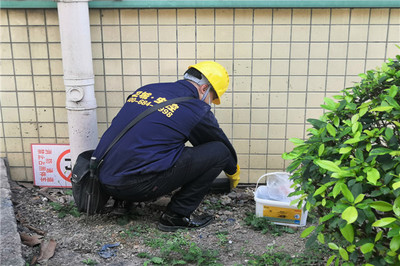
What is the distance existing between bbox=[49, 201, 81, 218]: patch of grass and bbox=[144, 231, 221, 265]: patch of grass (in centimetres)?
90

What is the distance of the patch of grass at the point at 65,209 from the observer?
4008mm

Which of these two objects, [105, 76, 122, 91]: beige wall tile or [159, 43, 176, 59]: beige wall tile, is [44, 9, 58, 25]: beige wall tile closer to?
[105, 76, 122, 91]: beige wall tile

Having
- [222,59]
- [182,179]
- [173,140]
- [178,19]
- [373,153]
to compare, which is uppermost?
[178,19]

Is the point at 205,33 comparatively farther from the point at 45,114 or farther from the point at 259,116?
the point at 45,114

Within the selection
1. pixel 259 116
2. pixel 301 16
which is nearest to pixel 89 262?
pixel 259 116

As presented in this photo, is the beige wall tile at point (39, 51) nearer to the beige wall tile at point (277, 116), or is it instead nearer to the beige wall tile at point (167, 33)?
the beige wall tile at point (167, 33)

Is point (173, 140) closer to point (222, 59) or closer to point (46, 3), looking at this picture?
point (222, 59)

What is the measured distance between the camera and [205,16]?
14.1 feet

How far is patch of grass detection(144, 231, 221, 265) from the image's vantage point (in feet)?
10.6

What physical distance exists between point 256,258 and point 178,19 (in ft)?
8.10

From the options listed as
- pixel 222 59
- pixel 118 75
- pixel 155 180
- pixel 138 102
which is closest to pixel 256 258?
pixel 155 180

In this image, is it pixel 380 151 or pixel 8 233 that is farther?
pixel 8 233

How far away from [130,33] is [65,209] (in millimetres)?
1889

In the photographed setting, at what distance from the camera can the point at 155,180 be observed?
3586 mm
